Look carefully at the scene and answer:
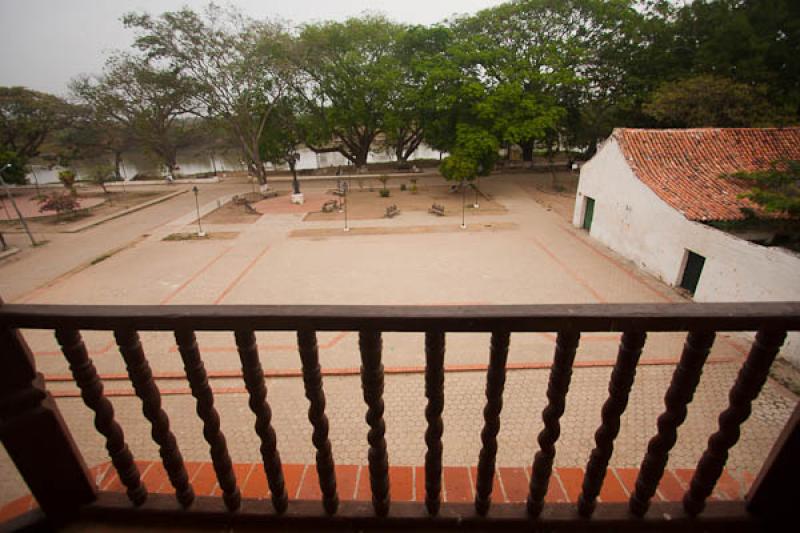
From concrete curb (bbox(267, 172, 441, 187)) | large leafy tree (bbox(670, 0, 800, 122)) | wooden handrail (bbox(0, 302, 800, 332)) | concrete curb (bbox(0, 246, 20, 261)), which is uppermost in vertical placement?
large leafy tree (bbox(670, 0, 800, 122))

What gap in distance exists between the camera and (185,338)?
4.48ft

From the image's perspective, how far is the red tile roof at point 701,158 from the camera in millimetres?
10141

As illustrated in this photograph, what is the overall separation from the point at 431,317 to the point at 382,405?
1.54 feet

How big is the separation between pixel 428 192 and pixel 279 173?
18.0 metres

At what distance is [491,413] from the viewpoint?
1457 millimetres

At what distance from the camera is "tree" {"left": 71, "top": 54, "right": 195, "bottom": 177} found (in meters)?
24.0

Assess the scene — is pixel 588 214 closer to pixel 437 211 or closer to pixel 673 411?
pixel 437 211

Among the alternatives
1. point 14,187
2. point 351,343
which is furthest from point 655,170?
point 14,187

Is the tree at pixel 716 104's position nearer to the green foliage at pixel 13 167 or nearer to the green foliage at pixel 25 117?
the green foliage at pixel 13 167

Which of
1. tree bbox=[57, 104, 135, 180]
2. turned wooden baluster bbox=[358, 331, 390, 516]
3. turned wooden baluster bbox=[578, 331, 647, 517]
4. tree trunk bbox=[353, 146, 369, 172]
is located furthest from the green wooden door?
tree bbox=[57, 104, 135, 180]

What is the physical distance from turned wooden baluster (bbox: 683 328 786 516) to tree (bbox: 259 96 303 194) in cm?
2741

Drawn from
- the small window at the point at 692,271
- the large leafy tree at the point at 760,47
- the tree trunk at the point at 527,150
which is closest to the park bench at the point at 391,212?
the small window at the point at 692,271

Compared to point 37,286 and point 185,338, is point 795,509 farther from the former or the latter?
point 37,286

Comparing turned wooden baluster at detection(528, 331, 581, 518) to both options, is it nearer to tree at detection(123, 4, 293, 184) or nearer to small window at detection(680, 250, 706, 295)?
small window at detection(680, 250, 706, 295)
